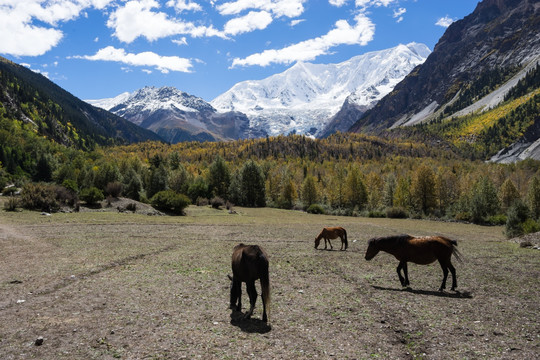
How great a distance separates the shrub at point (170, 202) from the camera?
58.9m

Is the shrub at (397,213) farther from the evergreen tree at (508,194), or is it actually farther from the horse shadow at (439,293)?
the horse shadow at (439,293)

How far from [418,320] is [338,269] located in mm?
7833

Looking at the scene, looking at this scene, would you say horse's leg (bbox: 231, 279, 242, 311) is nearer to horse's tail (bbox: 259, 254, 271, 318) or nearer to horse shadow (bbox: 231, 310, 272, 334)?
horse shadow (bbox: 231, 310, 272, 334)

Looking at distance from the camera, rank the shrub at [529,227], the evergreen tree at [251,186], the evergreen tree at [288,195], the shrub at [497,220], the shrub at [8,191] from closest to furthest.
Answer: the shrub at [529,227] → the shrub at [8,191] → the shrub at [497,220] → the evergreen tree at [251,186] → the evergreen tree at [288,195]

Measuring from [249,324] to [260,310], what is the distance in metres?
1.39

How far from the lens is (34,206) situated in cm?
4347

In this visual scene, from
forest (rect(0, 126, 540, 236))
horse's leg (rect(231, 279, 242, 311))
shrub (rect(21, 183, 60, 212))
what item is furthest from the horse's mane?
shrub (rect(21, 183, 60, 212))

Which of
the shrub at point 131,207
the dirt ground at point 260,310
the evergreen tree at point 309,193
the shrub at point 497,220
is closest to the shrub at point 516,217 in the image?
the dirt ground at point 260,310

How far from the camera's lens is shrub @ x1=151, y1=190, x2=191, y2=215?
58.9 metres

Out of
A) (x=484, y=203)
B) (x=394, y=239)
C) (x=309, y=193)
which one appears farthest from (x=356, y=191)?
(x=394, y=239)

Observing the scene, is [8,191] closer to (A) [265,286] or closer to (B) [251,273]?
(B) [251,273]

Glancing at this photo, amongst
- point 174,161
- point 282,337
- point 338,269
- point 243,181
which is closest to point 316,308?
point 282,337

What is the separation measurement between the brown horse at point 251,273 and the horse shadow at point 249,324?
0.17 m

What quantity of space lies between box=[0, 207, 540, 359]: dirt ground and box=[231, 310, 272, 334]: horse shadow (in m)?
0.03
